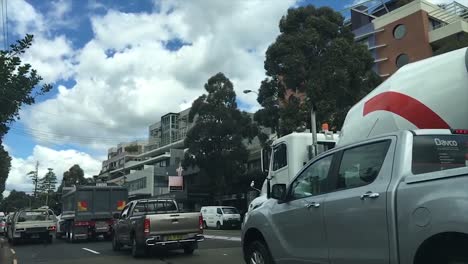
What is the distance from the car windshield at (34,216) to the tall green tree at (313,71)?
14.0 meters

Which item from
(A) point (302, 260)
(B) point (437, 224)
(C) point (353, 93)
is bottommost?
(A) point (302, 260)

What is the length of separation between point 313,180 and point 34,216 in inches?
925

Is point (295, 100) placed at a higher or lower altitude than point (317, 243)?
higher

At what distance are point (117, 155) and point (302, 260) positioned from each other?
132073 millimetres

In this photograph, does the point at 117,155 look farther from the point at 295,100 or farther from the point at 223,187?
the point at 295,100

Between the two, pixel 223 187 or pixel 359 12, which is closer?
pixel 223 187

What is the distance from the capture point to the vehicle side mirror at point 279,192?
7.07 metres

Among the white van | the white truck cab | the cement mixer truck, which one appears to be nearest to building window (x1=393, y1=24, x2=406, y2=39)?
the white van

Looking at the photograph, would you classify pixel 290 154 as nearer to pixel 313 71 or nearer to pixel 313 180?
pixel 313 180

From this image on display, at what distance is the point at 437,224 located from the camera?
14.4 feet

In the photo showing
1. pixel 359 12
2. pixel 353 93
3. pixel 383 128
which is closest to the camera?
pixel 383 128

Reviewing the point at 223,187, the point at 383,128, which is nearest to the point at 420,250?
the point at 383,128

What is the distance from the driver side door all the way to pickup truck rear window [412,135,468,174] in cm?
121

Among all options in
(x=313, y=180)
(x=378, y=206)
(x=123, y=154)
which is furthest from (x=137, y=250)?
(x=123, y=154)
